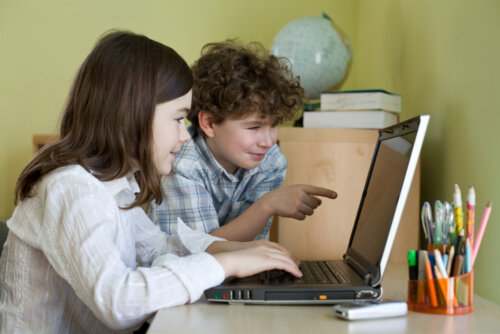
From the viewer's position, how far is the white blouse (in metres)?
0.78

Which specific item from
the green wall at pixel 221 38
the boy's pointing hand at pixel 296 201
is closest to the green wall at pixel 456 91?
the green wall at pixel 221 38

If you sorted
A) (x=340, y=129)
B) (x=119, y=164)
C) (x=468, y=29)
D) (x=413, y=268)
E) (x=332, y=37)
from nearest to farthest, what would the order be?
(x=413, y=268) < (x=119, y=164) < (x=468, y=29) < (x=340, y=129) < (x=332, y=37)

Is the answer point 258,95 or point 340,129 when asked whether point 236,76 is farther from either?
point 340,129

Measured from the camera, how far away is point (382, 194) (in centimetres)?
97

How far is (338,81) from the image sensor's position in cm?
183

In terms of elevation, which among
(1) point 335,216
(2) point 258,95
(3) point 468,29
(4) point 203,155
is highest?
(3) point 468,29

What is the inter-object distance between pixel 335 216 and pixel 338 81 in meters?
0.51

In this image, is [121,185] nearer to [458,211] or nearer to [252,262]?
[252,262]

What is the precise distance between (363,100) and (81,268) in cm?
97

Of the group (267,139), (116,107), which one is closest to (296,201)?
(267,139)

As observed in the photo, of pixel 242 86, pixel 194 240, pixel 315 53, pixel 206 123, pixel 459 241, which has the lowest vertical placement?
pixel 194 240

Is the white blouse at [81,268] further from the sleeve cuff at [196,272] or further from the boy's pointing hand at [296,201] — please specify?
the boy's pointing hand at [296,201]

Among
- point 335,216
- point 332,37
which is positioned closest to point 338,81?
point 332,37

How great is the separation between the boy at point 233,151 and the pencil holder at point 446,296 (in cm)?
58
